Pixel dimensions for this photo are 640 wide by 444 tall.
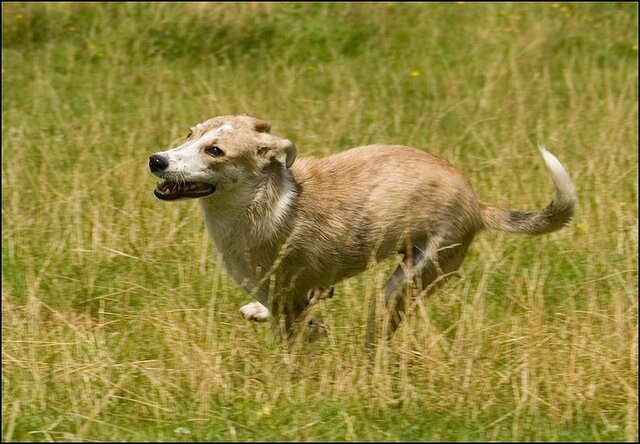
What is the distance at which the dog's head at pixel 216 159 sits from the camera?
6.19 metres

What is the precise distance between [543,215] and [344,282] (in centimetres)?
128

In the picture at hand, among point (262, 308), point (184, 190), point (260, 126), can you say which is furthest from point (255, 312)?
point (260, 126)

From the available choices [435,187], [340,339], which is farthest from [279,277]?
[435,187]

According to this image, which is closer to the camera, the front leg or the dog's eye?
the dog's eye

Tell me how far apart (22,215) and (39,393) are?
284cm

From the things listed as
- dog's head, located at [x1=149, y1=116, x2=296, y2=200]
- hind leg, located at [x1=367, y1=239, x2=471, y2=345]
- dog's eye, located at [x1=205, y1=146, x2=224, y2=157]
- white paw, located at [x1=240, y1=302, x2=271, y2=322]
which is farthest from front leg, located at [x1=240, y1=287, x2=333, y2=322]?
dog's eye, located at [x1=205, y1=146, x2=224, y2=157]

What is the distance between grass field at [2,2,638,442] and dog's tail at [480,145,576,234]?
41 centimetres

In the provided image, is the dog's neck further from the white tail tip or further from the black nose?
the white tail tip

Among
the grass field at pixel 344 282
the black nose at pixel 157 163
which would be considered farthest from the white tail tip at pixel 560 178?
the black nose at pixel 157 163

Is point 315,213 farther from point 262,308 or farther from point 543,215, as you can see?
point 543,215

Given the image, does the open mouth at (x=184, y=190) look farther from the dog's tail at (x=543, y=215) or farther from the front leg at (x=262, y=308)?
the dog's tail at (x=543, y=215)

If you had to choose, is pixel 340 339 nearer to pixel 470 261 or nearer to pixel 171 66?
pixel 470 261

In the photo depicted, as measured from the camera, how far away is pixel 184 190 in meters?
6.27

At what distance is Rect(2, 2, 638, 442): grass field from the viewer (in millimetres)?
5625
